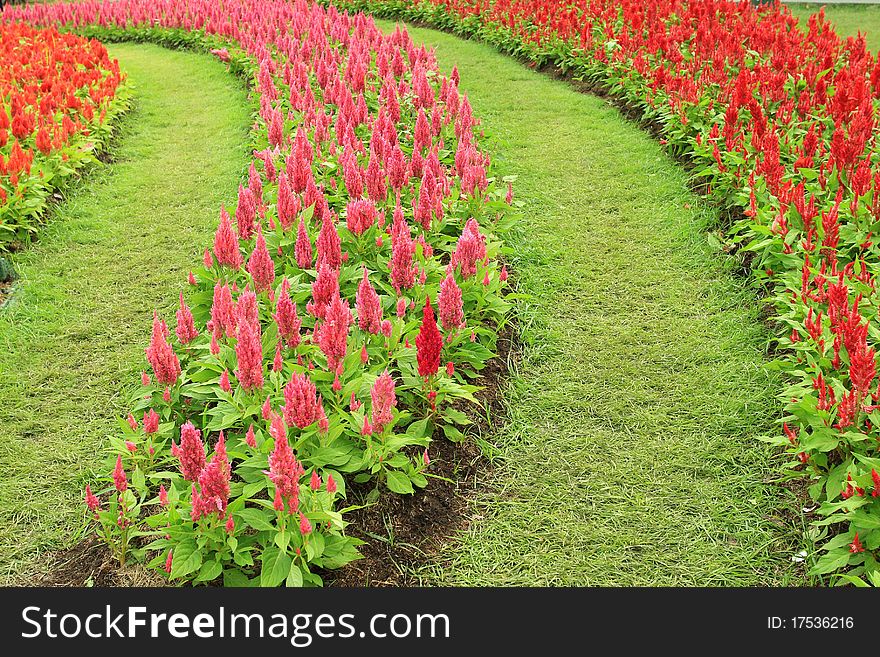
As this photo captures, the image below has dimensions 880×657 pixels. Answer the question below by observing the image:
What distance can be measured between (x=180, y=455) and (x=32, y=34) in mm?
13017

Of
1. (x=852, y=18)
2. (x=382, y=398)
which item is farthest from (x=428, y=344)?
(x=852, y=18)

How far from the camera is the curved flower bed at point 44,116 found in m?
7.35

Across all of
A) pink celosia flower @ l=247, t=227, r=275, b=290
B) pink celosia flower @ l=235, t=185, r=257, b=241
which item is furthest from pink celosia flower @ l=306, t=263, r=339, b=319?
pink celosia flower @ l=235, t=185, r=257, b=241

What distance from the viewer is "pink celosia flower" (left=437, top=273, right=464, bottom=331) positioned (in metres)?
4.41

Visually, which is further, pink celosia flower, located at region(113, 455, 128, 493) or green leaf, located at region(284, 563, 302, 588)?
pink celosia flower, located at region(113, 455, 128, 493)

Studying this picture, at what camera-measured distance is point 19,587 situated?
3660 mm

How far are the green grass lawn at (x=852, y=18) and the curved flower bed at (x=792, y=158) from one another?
3989 millimetres

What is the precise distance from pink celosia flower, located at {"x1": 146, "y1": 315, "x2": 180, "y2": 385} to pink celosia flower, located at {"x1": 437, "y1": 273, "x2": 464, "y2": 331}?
4.63 ft

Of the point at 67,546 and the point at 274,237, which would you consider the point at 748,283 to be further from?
the point at 67,546

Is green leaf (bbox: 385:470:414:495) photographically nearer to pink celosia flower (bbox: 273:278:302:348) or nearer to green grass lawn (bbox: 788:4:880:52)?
pink celosia flower (bbox: 273:278:302:348)

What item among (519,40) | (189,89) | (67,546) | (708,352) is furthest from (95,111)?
(708,352)

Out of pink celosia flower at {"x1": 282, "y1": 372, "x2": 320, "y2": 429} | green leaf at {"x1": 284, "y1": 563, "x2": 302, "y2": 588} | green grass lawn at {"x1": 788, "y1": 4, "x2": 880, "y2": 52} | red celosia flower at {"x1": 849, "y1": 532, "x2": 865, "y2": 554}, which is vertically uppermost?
green grass lawn at {"x1": 788, "y1": 4, "x2": 880, "y2": 52}

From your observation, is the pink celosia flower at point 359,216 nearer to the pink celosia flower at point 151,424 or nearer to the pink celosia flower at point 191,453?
the pink celosia flower at point 151,424

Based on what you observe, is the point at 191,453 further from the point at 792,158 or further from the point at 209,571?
the point at 792,158
